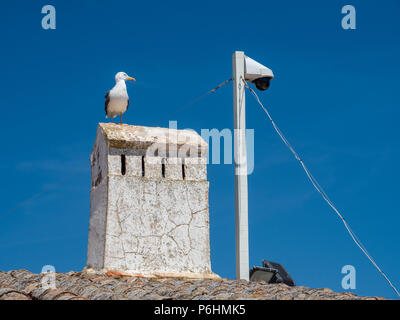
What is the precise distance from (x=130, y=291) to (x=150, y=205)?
3399 millimetres

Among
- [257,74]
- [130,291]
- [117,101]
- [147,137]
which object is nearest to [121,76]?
[117,101]

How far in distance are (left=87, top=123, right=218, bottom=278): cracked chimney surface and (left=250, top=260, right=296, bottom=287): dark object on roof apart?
186 centimetres

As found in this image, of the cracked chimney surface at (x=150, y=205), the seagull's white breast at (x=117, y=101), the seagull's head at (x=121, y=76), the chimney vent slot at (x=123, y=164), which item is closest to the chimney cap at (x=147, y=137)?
the cracked chimney surface at (x=150, y=205)

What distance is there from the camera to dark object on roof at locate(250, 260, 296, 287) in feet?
43.2

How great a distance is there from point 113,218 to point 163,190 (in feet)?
3.50

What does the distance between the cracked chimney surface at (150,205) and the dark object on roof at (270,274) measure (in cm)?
186

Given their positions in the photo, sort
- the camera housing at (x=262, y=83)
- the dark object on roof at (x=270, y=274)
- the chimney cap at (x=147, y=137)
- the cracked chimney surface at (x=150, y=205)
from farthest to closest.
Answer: the dark object on roof at (x=270, y=274), the camera housing at (x=262, y=83), the chimney cap at (x=147, y=137), the cracked chimney surface at (x=150, y=205)

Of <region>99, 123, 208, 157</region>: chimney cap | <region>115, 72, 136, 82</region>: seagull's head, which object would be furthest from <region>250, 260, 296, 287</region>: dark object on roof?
<region>115, 72, 136, 82</region>: seagull's head

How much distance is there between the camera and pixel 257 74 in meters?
12.5

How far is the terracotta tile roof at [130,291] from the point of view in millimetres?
7504

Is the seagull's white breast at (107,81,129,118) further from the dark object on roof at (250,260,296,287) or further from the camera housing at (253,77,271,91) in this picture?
the dark object on roof at (250,260,296,287)

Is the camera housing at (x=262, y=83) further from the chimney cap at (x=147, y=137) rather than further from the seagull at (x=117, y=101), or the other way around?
the seagull at (x=117, y=101)
